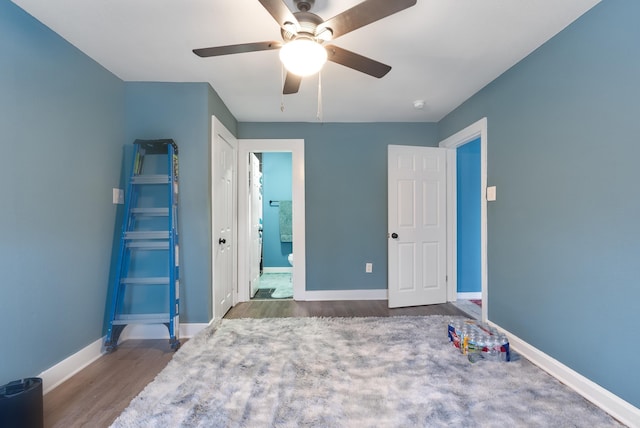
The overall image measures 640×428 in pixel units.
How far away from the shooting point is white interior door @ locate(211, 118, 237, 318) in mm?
2809

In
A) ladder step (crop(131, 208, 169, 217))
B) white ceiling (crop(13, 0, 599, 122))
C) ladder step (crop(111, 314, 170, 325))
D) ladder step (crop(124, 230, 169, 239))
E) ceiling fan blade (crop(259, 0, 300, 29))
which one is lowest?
ladder step (crop(111, 314, 170, 325))

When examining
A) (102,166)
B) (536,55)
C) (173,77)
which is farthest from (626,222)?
(102,166)

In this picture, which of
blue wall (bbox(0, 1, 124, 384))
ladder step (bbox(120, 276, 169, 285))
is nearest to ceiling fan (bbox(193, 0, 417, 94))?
blue wall (bbox(0, 1, 124, 384))

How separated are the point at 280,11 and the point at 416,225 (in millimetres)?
2734

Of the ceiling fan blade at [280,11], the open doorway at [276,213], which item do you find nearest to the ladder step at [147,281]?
the ceiling fan blade at [280,11]

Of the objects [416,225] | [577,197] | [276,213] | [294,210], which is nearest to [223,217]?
[294,210]

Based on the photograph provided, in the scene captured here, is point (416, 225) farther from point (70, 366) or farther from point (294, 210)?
point (70, 366)

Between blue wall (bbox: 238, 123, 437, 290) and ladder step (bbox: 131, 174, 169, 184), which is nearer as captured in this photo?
ladder step (bbox: 131, 174, 169, 184)

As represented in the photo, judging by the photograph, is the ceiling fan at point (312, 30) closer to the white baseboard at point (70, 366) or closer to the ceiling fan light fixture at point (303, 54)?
the ceiling fan light fixture at point (303, 54)

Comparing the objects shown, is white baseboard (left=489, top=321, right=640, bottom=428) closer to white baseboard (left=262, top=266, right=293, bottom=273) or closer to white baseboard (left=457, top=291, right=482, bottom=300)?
white baseboard (left=457, top=291, right=482, bottom=300)

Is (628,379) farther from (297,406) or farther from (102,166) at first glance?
(102,166)

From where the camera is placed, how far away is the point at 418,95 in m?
2.97

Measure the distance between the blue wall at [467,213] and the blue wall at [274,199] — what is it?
3.12 meters

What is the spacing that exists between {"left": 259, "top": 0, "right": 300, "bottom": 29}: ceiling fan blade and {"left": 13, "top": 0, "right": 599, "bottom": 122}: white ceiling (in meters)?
0.35
